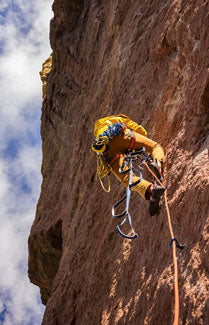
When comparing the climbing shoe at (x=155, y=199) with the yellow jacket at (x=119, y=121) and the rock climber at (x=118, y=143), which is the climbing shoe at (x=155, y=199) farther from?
the yellow jacket at (x=119, y=121)

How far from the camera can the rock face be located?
2941mm

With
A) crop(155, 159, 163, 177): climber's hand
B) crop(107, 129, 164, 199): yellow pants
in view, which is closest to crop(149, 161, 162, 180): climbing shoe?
crop(155, 159, 163, 177): climber's hand

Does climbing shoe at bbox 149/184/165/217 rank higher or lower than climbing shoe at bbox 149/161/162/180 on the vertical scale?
lower

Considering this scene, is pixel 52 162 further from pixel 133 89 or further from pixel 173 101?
pixel 173 101

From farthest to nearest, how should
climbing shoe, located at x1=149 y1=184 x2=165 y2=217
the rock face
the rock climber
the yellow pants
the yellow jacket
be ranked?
the yellow jacket < the rock climber < the yellow pants < climbing shoe, located at x1=149 y1=184 x2=165 y2=217 < the rock face

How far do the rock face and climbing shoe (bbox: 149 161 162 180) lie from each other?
0.12 metres

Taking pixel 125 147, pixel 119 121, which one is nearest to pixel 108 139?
pixel 125 147

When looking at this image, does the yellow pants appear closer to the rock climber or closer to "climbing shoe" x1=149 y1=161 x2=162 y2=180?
the rock climber

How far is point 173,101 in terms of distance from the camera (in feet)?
13.8

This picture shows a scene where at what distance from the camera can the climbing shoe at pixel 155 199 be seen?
11.0 ft

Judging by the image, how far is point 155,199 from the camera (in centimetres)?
348

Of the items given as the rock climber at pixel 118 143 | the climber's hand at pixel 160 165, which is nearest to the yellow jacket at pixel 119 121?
the rock climber at pixel 118 143

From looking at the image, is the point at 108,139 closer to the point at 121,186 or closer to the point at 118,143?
the point at 118,143

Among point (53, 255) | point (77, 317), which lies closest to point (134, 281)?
point (77, 317)
